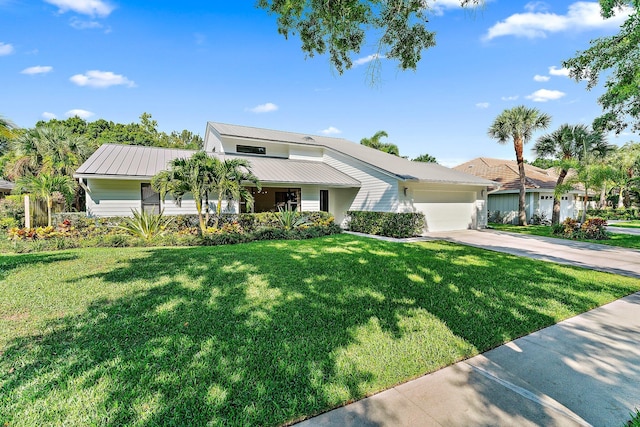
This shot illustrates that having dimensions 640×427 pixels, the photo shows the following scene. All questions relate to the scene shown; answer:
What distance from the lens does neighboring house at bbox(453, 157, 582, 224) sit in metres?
20.4

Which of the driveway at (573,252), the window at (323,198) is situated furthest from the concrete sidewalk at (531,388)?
the window at (323,198)

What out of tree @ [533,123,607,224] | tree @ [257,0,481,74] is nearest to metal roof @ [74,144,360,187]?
tree @ [257,0,481,74]

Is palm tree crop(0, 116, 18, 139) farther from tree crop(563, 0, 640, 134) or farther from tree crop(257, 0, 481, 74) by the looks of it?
tree crop(563, 0, 640, 134)

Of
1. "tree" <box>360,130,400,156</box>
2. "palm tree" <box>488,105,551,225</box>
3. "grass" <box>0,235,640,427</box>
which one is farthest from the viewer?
"tree" <box>360,130,400,156</box>

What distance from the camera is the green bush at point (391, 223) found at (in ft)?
41.4

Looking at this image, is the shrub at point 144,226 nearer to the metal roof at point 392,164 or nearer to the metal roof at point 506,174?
the metal roof at point 392,164

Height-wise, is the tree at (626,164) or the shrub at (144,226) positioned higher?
the tree at (626,164)

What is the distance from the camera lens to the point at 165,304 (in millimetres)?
4363

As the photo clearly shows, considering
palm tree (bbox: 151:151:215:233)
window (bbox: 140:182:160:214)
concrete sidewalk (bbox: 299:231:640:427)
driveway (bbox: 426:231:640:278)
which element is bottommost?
concrete sidewalk (bbox: 299:231:640:427)

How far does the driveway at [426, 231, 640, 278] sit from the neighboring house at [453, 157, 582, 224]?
9.39 m

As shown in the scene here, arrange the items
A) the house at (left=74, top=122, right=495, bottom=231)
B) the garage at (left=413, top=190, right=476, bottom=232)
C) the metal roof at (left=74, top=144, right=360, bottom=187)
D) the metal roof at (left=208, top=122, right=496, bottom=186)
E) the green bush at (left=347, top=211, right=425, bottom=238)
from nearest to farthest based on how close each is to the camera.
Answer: the metal roof at (left=74, top=144, right=360, bottom=187)
the house at (left=74, top=122, right=495, bottom=231)
the green bush at (left=347, top=211, right=425, bottom=238)
the metal roof at (left=208, top=122, right=496, bottom=186)
the garage at (left=413, top=190, right=476, bottom=232)

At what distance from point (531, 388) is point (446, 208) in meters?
13.9

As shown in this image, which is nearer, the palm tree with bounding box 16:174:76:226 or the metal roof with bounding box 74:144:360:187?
the metal roof with bounding box 74:144:360:187

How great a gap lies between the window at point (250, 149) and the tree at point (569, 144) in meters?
17.6
